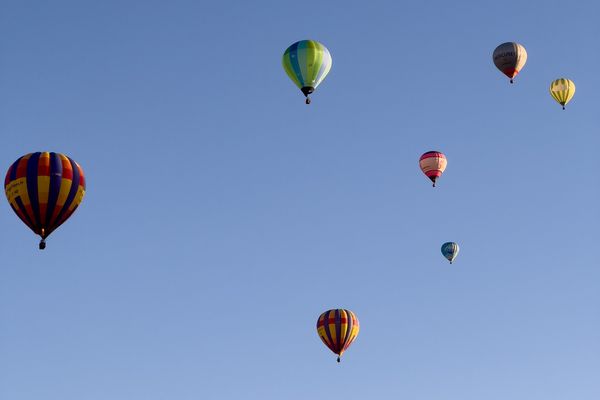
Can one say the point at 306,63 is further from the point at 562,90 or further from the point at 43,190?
the point at 562,90

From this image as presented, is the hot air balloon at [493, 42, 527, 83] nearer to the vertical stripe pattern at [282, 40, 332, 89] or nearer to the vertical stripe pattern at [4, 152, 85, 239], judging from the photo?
the vertical stripe pattern at [282, 40, 332, 89]

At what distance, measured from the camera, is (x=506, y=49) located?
9638 cm

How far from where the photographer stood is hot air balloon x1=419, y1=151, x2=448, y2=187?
9588cm

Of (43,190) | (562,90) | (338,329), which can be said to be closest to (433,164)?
(562,90)

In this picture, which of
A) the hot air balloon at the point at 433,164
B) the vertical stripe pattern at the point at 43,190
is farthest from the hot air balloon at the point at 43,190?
the hot air balloon at the point at 433,164

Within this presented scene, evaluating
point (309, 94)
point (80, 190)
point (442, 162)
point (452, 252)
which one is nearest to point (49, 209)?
point (80, 190)

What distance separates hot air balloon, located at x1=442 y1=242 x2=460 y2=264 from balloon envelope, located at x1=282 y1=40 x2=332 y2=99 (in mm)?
29478

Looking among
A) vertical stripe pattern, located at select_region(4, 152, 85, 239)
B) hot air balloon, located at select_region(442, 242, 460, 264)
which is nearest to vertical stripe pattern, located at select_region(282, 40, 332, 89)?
vertical stripe pattern, located at select_region(4, 152, 85, 239)

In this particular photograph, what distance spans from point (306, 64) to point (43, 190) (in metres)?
20.8

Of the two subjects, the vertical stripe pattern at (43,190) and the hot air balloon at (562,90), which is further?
the hot air balloon at (562,90)

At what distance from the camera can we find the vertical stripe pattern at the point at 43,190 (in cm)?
6500

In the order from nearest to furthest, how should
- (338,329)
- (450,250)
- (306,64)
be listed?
(306,64) → (338,329) → (450,250)

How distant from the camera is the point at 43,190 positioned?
65500mm

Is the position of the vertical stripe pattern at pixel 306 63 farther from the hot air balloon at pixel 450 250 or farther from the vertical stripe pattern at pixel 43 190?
the hot air balloon at pixel 450 250
